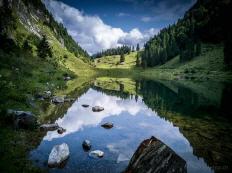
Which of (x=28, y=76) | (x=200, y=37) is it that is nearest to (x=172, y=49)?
(x=200, y=37)

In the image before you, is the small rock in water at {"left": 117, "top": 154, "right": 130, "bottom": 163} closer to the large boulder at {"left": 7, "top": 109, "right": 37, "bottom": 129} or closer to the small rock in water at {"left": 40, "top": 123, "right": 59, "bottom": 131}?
the small rock in water at {"left": 40, "top": 123, "right": 59, "bottom": 131}

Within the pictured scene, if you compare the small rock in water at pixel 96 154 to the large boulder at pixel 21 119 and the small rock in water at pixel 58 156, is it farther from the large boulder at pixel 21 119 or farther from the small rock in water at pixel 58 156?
the large boulder at pixel 21 119

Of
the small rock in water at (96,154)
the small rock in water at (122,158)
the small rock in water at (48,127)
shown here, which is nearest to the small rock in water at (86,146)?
the small rock in water at (96,154)

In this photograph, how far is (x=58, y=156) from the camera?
50.0 feet

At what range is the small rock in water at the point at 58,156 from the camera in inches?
577

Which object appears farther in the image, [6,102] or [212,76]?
[212,76]

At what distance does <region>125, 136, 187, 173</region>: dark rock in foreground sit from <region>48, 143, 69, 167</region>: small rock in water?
4.94m

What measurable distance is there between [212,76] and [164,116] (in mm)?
87744

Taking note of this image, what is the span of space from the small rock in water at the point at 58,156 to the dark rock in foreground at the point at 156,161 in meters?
4.94

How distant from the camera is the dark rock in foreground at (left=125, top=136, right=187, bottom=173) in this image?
11594 millimetres

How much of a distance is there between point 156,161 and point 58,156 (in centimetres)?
692

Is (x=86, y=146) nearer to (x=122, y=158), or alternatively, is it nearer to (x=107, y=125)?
(x=122, y=158)

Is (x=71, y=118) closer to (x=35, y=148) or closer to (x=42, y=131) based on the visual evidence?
(x=42, y=131)

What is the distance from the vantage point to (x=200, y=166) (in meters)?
15.6
